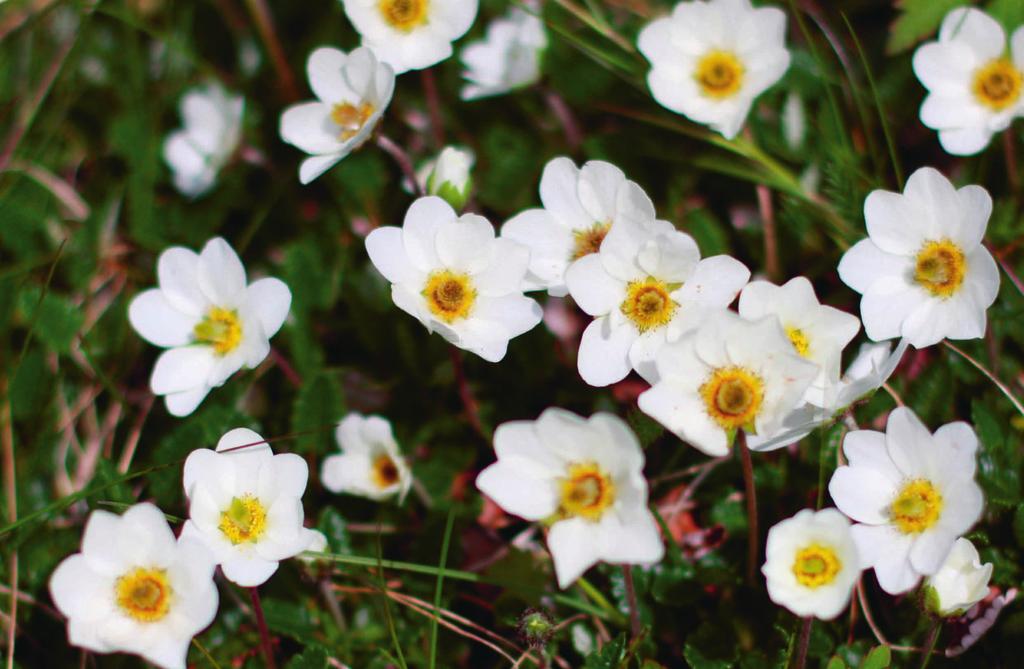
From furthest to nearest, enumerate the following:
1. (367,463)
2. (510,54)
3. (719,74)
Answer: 1. (510,54)
2. (719,74)
3. (367,463)

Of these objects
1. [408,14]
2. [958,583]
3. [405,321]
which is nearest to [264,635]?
[405,321]

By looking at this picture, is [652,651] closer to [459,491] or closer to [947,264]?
[459,491]

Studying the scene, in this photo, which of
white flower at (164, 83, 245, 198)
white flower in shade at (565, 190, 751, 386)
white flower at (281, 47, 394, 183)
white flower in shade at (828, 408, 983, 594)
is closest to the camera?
white flower in shade at (828, 408, 983, 594)

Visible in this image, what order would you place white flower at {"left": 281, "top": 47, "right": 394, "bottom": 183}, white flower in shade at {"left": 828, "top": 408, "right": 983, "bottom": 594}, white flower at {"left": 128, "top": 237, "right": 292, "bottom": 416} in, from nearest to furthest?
white flower in shade at {"left": 828, "top": 408, "right": 983, "bottom": 594} < white flower at {"left": 128, "top": 237, "right": 292, "bottom": 416} < white flower at {"left": 281, "top": 47, "right": 394, "bottom": 183}

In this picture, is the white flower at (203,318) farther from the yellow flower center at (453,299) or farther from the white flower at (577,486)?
the white flower at (577,486)

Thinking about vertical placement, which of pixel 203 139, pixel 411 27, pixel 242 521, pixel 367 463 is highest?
pixel 411 27

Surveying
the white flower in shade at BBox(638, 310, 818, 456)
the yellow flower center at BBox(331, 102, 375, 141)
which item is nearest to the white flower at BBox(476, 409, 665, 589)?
the white flower in shade at BBox(638, 310, 818, 456)

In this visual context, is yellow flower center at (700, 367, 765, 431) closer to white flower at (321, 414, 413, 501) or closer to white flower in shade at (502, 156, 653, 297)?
white flower in shade at (502, 156, 653, 297)

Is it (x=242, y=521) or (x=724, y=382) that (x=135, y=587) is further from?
(x=724, y=382)
